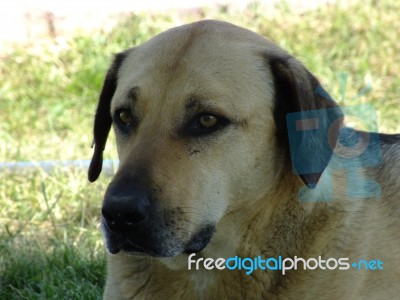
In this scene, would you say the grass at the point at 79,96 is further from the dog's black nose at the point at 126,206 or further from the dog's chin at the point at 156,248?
the dog's black nose at the point at 126,206

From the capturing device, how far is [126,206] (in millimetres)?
3242

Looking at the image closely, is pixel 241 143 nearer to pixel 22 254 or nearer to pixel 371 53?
pixel 22 254

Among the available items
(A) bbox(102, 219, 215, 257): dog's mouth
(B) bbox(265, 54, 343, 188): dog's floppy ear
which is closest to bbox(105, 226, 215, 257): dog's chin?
(A) bbox(102, 219, 215, 257): dog's mouth

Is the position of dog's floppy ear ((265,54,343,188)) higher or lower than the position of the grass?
higher

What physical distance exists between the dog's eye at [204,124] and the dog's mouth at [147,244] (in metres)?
0.39

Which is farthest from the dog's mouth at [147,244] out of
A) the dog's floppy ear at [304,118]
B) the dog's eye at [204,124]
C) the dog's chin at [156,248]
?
the dog's floppy ear at [304,118]

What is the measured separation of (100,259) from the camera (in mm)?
4930

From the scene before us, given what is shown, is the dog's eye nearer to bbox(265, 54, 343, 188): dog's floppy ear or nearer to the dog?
the dog

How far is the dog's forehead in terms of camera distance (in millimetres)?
3574

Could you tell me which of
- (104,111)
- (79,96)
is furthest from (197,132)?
(79,96)

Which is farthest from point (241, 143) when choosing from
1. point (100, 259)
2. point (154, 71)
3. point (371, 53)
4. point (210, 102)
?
point (371, 53)

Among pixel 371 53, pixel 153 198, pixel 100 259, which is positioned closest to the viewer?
pixel 153 198

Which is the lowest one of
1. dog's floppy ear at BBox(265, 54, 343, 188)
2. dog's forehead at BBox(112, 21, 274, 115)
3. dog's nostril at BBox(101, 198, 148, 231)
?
dog's nostril at BBox(101, 198, 148, 231)

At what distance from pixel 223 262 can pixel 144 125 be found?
0.70 meters
